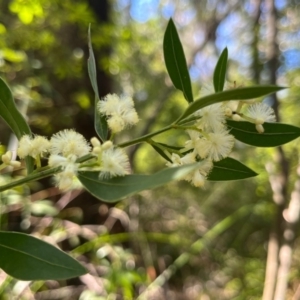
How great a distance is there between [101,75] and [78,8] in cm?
46

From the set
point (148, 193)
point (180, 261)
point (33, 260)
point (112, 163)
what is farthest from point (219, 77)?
point (148, 193)

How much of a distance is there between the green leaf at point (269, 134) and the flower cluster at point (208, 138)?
0.10 ft

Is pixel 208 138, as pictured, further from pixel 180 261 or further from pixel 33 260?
pixel 180 261

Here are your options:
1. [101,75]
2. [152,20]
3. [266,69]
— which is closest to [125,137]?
[101,75]

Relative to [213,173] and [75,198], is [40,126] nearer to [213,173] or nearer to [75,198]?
[75,198]

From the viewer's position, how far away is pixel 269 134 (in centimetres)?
50

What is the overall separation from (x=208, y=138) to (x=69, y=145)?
149mm

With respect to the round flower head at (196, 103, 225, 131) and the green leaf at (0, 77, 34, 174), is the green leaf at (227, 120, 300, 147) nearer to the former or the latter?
the round flower head at (196, 103, 225, 131)

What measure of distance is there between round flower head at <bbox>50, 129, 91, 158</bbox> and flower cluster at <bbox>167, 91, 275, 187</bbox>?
10 centimetres

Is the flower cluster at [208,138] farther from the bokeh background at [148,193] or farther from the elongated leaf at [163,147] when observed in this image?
the bokeh background at [148,193]

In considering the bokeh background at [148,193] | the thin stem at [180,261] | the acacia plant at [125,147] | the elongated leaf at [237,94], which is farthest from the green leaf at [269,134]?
the thin stem at [180,261]

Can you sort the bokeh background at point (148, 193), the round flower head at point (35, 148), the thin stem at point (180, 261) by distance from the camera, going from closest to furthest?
the round flower head at point (35, 148) < the bokeh background at point (148, 193) < the thin stem at point (180, 261)

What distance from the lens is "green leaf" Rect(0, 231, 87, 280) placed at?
1.30 ft

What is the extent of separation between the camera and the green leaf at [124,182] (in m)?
0.33
